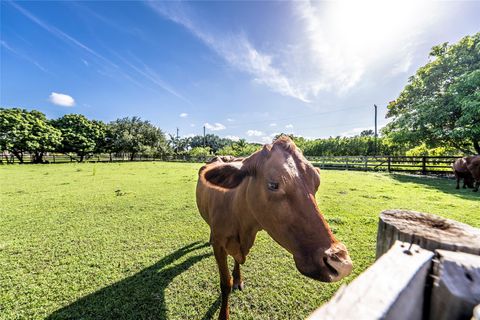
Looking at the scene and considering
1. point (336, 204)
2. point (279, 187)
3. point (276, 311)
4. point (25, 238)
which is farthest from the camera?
point (336, 204)

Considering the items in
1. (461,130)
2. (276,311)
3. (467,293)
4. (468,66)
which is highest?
(468,66)

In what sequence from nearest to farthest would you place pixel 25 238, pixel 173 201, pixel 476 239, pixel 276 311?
pixel 476 239 < pixel 276 311 < pixel 25 238 < pixel 173 201

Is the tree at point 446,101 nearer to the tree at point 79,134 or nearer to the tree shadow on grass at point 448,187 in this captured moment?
the tree shadow on grass at point 448,187

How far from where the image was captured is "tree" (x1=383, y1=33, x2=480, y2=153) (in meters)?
12.1

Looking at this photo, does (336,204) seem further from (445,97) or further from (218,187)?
(445,97)

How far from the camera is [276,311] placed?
246cm

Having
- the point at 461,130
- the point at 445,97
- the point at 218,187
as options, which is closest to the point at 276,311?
the point at 218,187

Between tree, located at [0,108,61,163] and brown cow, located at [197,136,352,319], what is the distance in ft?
140

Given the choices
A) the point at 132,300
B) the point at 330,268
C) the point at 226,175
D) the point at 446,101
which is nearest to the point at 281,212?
the point at 330,268

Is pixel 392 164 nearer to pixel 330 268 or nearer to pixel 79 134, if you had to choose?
pixel 330 268

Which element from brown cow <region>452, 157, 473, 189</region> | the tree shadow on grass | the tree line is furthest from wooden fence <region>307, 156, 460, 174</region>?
the tree line

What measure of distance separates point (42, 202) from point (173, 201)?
4.40 meters

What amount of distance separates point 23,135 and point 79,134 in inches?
359

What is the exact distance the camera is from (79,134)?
3981 centimetres
